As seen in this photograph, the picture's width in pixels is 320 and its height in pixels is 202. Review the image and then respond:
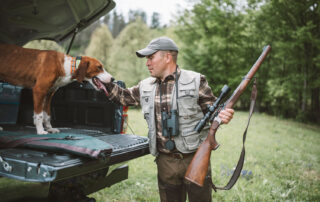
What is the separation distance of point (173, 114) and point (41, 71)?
72.0 inches

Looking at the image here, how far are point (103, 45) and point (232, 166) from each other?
23.5 meters

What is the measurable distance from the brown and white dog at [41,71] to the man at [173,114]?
890 mm

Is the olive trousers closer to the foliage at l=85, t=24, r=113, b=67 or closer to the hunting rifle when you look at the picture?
the hunting rifle

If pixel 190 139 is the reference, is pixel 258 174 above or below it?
below

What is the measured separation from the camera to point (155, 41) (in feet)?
8.18

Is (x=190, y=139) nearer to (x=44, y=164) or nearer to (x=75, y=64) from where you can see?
(x=44, y=164)

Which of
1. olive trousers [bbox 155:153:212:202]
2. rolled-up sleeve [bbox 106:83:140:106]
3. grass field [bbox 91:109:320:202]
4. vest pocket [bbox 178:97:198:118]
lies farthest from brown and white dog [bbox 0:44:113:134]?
grass field [bbox 91:109:320:202]

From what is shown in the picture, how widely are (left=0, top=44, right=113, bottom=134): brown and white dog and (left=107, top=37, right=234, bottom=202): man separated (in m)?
0.89

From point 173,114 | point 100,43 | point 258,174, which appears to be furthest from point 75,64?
point 100,43

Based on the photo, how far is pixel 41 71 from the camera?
3.11 metres

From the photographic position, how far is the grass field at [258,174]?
4.04 m

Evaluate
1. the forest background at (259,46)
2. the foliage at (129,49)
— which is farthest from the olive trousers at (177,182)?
the foliage at (129,49)

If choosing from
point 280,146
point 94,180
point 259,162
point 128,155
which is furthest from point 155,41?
point 280,146

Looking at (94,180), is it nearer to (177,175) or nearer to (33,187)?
(33,187)
